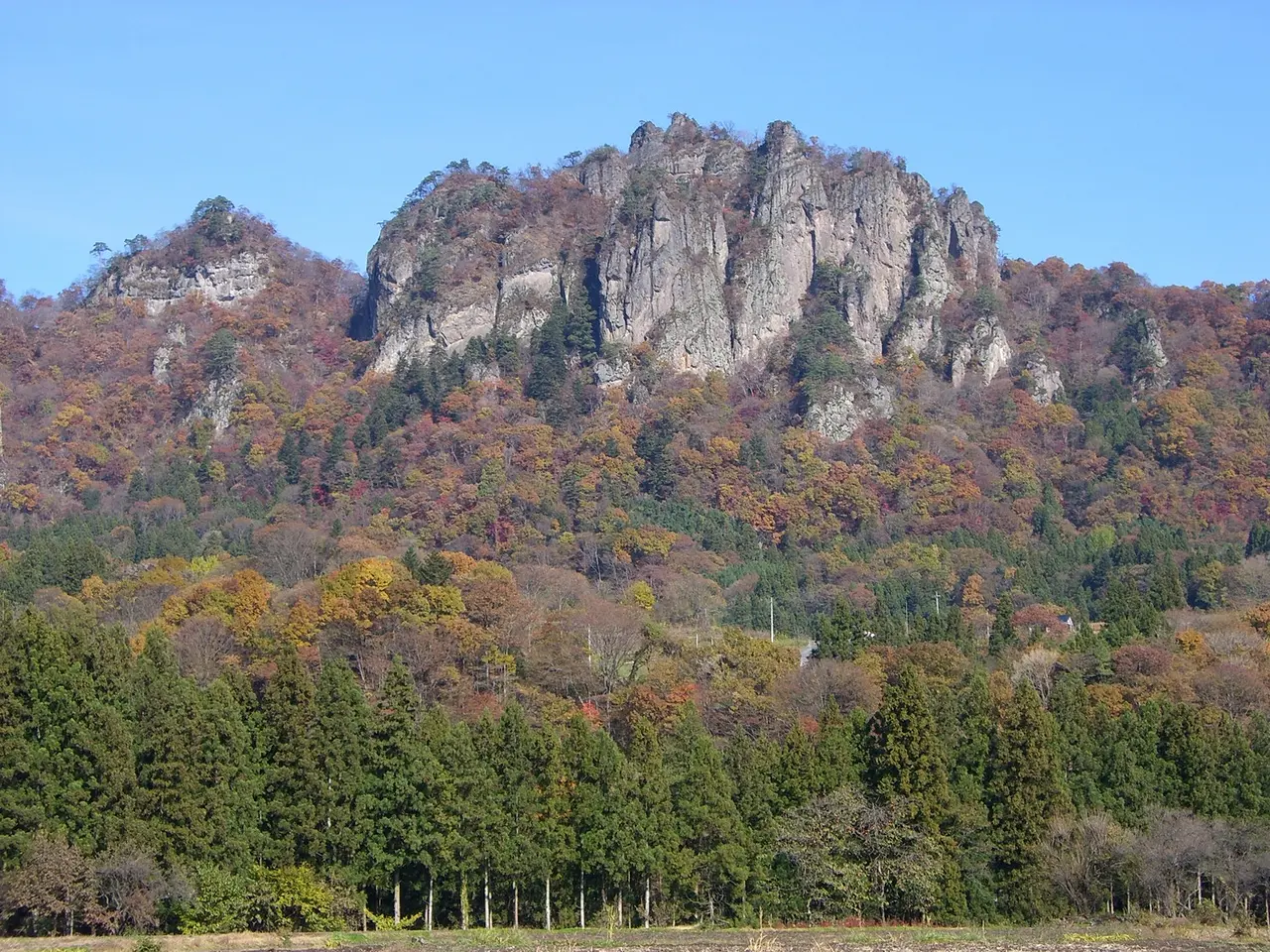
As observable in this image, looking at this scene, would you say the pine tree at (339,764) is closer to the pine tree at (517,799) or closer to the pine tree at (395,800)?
the pine tree at (395,800)

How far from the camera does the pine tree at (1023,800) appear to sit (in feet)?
200

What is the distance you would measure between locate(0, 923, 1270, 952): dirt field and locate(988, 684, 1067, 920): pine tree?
5.04m

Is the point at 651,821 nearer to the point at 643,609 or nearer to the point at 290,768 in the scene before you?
the point at 290,768

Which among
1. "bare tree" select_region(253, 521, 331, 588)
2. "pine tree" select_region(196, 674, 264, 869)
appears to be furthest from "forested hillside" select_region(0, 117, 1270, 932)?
"bare tree" select_region(253, 521, 331, 588)

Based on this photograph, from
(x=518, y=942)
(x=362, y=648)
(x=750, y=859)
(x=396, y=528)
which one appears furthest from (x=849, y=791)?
(x=396, y=528)

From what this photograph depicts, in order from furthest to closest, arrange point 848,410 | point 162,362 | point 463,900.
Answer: point 162,362, point 848,410, point 463,900

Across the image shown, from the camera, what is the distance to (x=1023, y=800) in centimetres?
6253

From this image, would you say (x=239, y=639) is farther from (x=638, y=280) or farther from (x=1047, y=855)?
(x=638, y=280)

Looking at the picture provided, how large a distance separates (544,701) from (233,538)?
63.6 m

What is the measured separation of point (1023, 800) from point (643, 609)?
53904mm

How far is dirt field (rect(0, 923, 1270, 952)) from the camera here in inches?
1906

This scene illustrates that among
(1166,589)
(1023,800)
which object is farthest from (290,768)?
(1166,589)

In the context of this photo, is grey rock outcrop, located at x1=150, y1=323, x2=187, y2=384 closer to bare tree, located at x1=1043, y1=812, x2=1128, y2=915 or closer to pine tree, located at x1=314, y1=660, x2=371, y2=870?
pine tree, located at x1=314, y1=660, x2=371, y2=870

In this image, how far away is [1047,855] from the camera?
6141 centimetres
